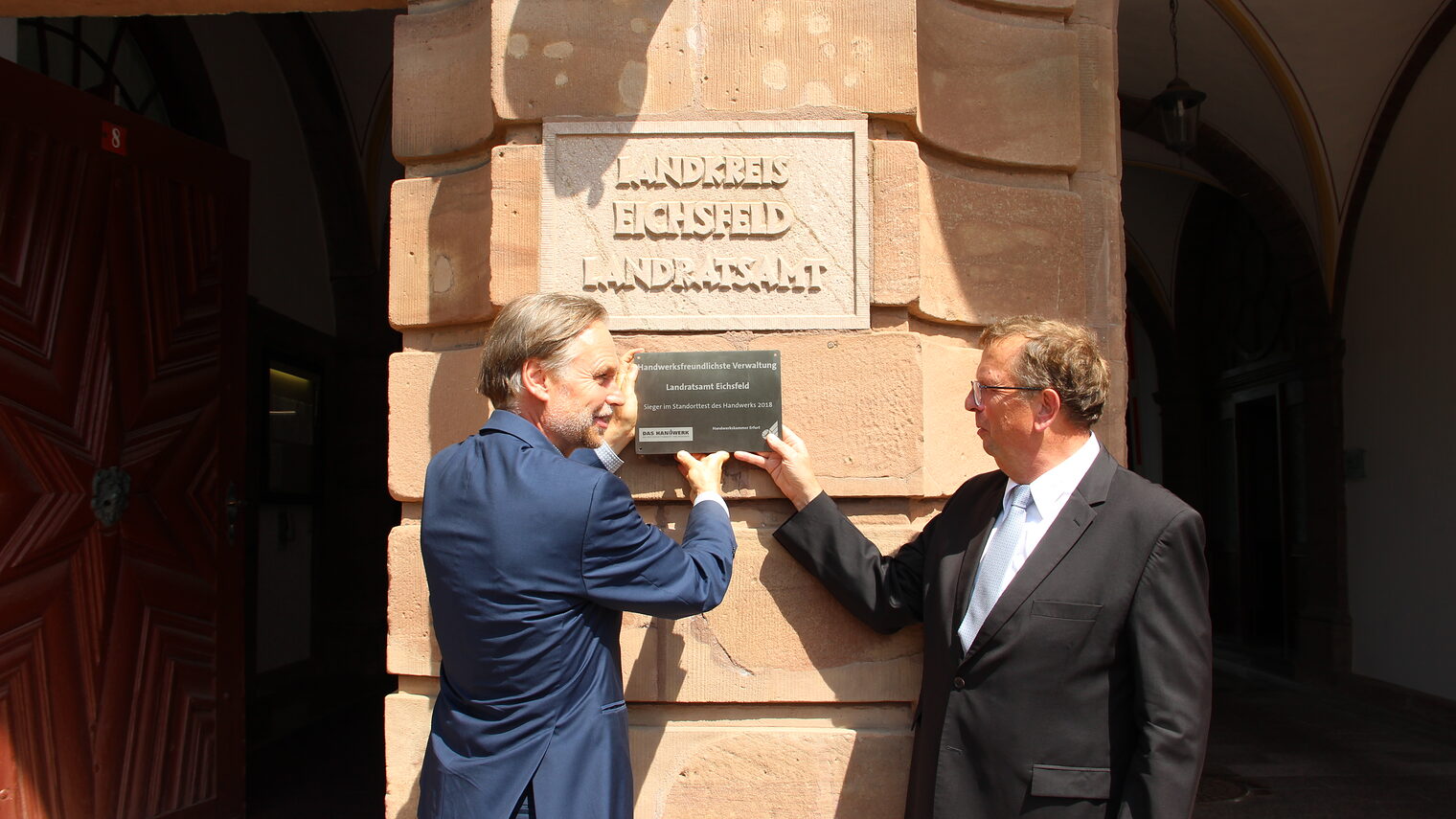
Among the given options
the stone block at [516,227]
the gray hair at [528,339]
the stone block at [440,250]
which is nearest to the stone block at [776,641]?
the gray hair at [528,339]

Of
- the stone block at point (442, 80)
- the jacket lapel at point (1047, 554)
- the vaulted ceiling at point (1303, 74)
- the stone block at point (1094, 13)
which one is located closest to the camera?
the jacket lapel at point (1047, 554)

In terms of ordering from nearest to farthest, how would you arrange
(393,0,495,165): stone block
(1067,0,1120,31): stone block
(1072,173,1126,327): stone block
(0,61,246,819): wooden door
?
1. (393,0,495,165): stone block
2. (1072,173,1126,327): stone block
3. (1067,0,1120,31): stone block
4. (0,61,246,819): wooden door

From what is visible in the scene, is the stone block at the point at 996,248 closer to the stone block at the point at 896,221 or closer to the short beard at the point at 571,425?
the stone block at the point at 896,221

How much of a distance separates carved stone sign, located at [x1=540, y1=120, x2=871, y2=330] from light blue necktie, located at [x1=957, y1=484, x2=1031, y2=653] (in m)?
0.64

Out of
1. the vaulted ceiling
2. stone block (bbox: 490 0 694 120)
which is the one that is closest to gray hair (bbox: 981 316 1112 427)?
stone block (bbox: 490 0 694 120)

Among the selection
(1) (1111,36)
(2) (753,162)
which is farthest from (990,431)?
(1) (1111,36)

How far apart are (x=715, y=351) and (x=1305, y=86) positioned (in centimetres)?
760

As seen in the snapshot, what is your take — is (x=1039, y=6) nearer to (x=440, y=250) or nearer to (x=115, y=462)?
(x=440, y=250)

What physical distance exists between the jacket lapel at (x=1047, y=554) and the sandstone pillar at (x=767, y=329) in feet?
1.68

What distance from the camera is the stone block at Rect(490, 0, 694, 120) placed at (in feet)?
8.58

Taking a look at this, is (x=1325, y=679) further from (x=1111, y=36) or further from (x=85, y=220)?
(x=85, y=220)

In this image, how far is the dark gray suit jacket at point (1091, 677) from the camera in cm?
191

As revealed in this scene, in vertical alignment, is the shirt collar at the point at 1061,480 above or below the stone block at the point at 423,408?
below

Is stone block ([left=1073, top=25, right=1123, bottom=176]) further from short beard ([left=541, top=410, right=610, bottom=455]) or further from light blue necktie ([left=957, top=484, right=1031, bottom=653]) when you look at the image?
short beard ([left=541, top=410, right=610, bottom=455])
